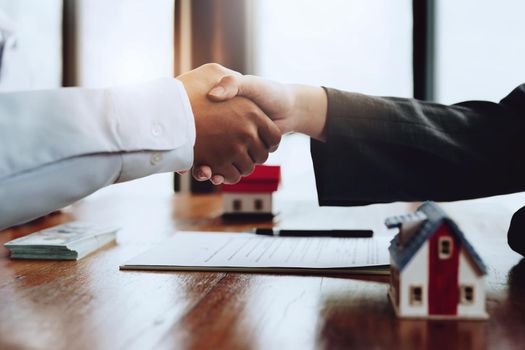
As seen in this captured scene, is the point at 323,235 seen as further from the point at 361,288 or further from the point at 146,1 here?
the point at 146,1

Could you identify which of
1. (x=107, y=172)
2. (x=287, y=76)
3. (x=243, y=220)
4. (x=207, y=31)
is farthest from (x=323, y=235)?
(x=287, y=76)

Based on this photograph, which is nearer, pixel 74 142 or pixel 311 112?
pixel 74 142

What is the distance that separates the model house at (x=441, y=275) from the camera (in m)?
0.57

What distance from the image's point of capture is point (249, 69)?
279cm

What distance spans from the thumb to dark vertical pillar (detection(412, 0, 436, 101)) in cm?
194

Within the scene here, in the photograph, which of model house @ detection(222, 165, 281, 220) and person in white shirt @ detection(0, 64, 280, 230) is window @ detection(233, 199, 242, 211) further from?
person in white shirt @ detection(0, 64, 280, 230)

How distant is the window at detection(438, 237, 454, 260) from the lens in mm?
572

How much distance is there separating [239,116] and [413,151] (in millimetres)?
326

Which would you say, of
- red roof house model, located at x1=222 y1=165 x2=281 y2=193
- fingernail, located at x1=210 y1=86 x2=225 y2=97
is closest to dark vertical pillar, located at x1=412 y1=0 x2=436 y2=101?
red roof house model, located at x1=222 y1=165 x2=281 y2=193

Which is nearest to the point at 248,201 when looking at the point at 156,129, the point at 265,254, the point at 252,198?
the point at 252,198

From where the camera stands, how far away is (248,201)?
1.46m

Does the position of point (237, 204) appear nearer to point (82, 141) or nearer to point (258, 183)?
point (258, 183)

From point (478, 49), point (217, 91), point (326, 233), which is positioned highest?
point (478, 49)

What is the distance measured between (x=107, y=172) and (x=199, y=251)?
23 centimetres
